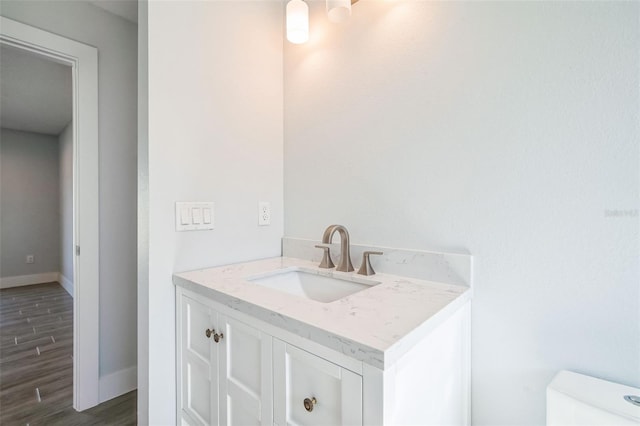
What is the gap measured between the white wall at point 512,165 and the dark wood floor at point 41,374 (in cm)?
180

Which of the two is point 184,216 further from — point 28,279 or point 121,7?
point 28,279

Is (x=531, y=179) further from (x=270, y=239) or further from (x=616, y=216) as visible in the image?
(x=270, y=239)

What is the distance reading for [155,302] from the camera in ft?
3.66

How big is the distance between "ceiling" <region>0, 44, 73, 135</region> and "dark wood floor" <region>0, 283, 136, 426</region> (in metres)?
2.04

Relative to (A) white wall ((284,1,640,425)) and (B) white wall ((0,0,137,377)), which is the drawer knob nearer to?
(A) white wall ((284,1,640,425))

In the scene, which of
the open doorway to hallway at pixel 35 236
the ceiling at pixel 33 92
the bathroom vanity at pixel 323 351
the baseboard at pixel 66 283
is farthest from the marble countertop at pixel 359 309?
the baseboard at pixel 66 283

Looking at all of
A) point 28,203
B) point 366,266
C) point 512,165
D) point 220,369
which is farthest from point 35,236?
point 512,165

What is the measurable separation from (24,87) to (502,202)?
13.3 ft

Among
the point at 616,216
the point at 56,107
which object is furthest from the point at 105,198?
the point at 56,107

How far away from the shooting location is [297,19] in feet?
4.23

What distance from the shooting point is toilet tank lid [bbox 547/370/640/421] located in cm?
67

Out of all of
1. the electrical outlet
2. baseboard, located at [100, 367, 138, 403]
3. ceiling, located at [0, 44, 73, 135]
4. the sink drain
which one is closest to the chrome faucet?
the electrical outlet

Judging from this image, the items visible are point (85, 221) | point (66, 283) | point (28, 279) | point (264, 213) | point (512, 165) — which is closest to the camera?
point (512, 165)

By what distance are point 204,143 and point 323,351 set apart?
101cm
